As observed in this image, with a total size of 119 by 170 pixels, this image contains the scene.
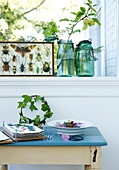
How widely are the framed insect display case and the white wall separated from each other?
99mm

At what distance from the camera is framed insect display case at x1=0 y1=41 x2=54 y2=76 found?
1981 mm

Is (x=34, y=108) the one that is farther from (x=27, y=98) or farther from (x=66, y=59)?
(x=66, y=59)

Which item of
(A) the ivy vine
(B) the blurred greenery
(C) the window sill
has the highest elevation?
(B) the blurred greenery

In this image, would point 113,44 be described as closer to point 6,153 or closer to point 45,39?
point 45,39

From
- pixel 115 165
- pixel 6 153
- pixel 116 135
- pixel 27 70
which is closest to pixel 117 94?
pixel 116 135

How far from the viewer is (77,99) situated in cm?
194

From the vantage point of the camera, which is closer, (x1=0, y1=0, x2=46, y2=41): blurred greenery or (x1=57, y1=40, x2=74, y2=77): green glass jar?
(x1=57, y1=40, x2=74, y2=77): green glass jar

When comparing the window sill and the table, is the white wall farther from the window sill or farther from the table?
the table

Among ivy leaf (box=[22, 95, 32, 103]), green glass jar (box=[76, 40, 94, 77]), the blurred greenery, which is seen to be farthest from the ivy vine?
the blurred greenery

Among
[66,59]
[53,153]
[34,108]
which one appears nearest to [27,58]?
[66,59]

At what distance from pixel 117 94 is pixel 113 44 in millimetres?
397

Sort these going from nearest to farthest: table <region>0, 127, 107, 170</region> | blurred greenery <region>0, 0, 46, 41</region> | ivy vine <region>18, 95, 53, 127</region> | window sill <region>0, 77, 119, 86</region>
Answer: table <region>0, 127, 107, 170</region>, ivy vine <region>18, 95, 53, 127</region>, window sill <region>0, 77, 119, 86</region>, blurred greenery <region>0, 0, 46, 41</region>

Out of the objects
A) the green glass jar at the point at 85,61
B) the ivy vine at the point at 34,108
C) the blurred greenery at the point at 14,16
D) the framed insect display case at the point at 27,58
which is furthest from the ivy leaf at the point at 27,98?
the blurred greenery at the point at 14,16

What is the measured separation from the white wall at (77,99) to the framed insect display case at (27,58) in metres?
0.10
